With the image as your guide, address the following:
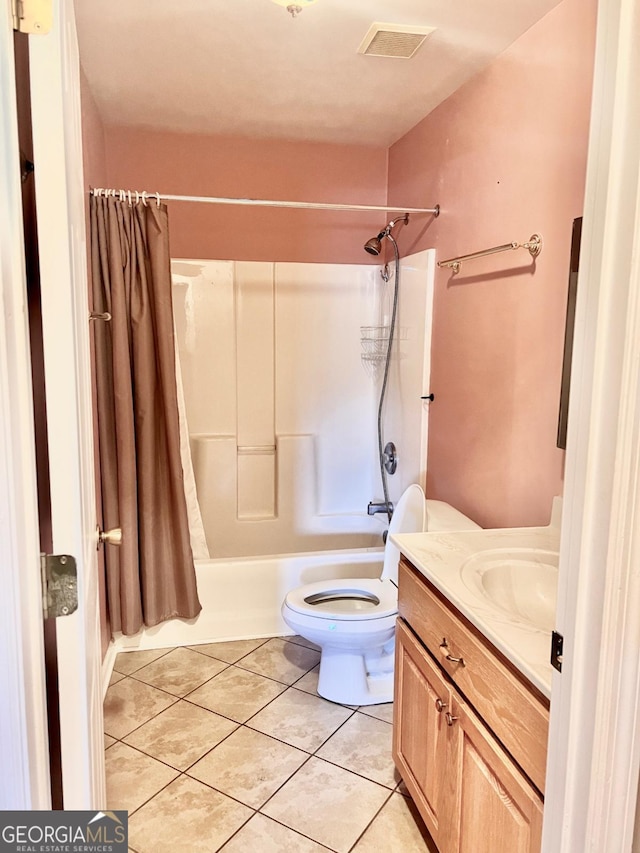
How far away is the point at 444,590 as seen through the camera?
148 centimetres

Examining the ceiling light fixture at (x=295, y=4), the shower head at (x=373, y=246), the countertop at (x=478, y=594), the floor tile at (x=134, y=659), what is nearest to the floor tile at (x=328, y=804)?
the countertop at (x=478, y=594)

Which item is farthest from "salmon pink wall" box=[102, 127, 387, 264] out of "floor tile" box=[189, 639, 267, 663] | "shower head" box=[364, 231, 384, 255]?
"floor tile" box=[189, 639, 267, 663]

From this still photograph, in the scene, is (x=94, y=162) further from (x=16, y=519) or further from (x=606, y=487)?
(x=606, y=487)

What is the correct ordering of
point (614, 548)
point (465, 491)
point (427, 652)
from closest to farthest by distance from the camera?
point (614, 548) < point (427, 652) < point (465, 491)

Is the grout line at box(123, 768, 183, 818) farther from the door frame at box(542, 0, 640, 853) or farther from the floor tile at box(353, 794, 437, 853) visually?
the door frame at box(542, 0, 640, 853)

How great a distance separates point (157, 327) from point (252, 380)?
2.95 ft

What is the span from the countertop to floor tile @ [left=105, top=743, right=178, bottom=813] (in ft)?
3.69

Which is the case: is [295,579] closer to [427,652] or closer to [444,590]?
[427,652]

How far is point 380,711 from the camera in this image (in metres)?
2.35

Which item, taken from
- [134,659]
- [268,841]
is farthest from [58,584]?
[134,659]

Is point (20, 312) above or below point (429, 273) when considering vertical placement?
below

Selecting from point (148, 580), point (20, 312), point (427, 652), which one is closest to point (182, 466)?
point (148, 580)

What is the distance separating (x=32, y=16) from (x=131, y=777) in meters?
2.08

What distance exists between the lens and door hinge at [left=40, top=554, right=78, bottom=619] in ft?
2.94
